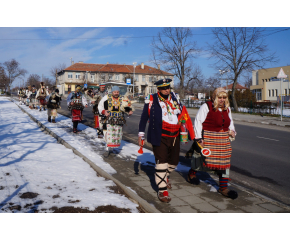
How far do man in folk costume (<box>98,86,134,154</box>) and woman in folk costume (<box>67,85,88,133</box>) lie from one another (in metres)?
4.57

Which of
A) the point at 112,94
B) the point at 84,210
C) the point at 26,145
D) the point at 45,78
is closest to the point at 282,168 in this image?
the point at 112,94

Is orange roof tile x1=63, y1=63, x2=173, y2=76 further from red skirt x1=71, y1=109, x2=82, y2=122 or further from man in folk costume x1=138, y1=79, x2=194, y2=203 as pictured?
man in folk costume x1=138, y1=79, x2=194, y2=203

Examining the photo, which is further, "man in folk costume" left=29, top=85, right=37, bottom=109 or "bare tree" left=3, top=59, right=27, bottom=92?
"bare tree" left=3, top=59, right=27, bottom=92

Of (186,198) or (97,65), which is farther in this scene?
(97,65)

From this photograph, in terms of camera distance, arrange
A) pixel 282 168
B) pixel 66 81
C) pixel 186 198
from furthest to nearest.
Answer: pixel 66 81, pixel 282 168, pixel 186 198

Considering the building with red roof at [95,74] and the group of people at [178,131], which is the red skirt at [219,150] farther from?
the building with red roof at [95,74]

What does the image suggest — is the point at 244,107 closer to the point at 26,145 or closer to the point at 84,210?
the point at 26,145

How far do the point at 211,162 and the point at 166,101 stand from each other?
128 centimetres

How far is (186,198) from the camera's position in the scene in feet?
14.6

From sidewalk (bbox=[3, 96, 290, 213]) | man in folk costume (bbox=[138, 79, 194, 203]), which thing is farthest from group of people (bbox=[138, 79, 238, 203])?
sidewalk (bbox=[3, 96, 290, 213])

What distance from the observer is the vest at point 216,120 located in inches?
178

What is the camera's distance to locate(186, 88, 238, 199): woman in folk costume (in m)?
4.54

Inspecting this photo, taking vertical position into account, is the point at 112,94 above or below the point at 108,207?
above

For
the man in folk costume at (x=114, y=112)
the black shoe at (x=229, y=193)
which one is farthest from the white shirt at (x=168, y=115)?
the man in folk costume at (x=114, y=112)
